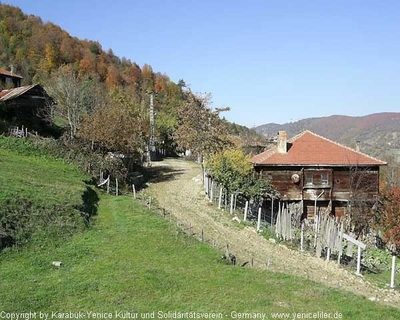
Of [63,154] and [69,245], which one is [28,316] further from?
[63,154]

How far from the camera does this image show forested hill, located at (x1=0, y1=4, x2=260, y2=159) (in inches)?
1447

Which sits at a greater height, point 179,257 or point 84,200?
point 84,200

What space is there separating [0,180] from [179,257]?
11.0 meters

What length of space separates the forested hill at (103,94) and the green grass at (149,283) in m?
17.9

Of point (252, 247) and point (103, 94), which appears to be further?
point (103, 94)

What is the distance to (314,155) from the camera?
35469 mm

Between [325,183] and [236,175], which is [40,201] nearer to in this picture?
[236,175]

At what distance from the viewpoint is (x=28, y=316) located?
40.6ft

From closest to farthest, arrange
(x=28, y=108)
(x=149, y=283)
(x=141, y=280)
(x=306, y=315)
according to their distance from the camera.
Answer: (x=306, y=315) → (x=149, y=283) → (x=141, y=280) → (x=28, y=108)

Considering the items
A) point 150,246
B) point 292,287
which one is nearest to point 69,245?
point 150,246

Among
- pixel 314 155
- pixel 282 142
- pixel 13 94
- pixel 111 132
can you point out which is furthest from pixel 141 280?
pixel 13 94

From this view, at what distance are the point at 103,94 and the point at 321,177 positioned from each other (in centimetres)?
4749

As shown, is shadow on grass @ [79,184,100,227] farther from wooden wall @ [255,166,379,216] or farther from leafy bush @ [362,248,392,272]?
leafy bush @ [362,248,392,272]

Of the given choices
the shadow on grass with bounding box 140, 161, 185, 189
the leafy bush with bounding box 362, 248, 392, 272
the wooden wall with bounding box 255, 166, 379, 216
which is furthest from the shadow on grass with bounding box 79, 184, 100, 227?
the leafy bush with bounding box 362, 248, 392, 272
